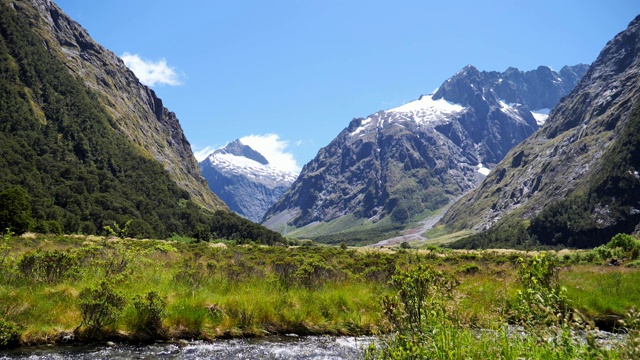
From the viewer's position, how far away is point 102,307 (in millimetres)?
13719

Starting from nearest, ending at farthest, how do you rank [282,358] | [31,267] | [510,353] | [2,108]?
[510,353]
[282,358]
[31,267]
[2,108]

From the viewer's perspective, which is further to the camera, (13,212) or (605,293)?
(13,212)

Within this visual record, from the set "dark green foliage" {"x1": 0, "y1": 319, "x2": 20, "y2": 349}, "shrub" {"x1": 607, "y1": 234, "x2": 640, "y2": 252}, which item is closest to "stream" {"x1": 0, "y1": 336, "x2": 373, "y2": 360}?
"dark green foliage" {"x1": 0, "y1": 319, "x2": 20, "y2": 349}

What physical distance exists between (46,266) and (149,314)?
6018mm

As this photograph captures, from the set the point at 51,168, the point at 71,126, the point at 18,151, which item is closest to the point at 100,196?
the point at 51,168

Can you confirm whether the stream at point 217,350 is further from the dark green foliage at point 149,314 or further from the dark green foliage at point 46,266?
the dark green foliage at point 46,266

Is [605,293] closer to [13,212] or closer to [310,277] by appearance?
[310,277]

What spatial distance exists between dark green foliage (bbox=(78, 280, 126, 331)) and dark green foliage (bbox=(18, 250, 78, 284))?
148 inches

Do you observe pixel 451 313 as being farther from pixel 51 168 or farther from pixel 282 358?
pixel 51 168

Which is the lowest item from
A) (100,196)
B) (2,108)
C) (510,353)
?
(510,353)

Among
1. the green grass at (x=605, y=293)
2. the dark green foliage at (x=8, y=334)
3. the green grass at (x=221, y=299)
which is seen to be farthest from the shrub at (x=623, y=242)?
the dark green foliage at (x=8, y=334)

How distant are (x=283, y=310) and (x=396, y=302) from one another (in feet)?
32.9

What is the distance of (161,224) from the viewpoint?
527 feet

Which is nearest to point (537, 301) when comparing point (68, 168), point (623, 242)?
point (623, 242)
